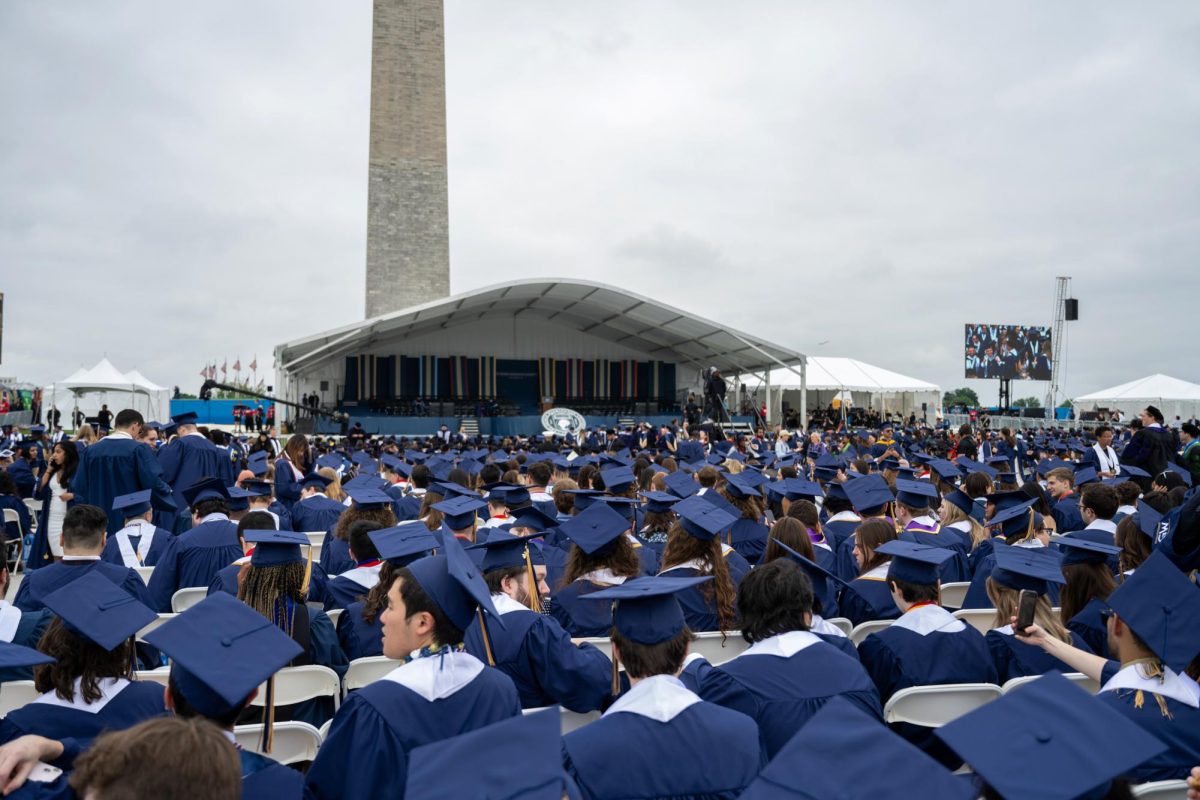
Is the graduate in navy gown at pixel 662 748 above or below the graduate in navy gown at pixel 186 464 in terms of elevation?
below

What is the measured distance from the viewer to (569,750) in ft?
6.43

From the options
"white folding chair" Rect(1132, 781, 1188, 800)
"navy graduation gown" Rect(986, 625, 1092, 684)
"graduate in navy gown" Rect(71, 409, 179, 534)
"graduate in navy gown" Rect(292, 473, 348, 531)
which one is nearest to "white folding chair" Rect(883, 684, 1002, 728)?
"navy graduation gown" Rect(986, 625, 1092, 684)

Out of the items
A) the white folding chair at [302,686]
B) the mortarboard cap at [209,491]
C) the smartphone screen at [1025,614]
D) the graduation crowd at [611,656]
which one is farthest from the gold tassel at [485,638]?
the mortarboard cap at [209,491]

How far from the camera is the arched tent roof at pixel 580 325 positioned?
1038 inches

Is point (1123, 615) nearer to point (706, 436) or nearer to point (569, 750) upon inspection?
point (569, 750)

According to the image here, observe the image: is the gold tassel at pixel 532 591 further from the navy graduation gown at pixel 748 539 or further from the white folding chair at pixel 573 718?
the navy graduation gown at pixel 748 539

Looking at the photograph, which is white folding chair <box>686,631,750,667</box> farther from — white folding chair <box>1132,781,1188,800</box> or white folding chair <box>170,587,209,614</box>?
white folding chair <box>170,587,209,614</box>

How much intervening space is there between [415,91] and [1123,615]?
108 ft

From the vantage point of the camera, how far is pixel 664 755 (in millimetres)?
1946

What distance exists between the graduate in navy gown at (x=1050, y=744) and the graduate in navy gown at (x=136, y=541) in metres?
4.94

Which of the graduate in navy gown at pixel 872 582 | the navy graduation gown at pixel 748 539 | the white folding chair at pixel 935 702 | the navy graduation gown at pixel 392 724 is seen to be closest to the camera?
the navy graduation gown at pixel 392 724

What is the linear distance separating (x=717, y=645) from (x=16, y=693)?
101 inches

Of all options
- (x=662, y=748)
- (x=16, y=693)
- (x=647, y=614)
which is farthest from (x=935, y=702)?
(x=16, y=693)

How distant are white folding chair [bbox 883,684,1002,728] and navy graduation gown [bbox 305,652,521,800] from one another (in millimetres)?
1396
